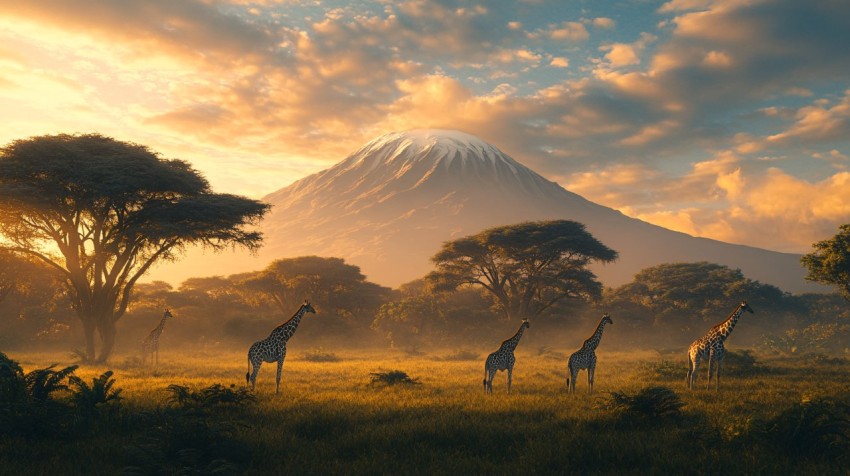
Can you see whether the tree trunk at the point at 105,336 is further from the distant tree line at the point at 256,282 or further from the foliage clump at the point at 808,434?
the foliage clump at the point at 808,434

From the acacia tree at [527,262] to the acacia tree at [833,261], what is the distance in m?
15.5

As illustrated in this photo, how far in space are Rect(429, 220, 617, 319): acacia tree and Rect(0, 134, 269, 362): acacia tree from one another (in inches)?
864

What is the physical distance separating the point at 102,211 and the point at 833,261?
36924 millimetres

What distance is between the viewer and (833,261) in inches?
1048

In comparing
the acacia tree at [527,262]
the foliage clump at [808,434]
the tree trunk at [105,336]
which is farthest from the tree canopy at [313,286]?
the foliage clump at [808,434]

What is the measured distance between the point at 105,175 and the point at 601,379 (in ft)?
75.1

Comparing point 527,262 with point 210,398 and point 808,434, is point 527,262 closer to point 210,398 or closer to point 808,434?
point 210,398

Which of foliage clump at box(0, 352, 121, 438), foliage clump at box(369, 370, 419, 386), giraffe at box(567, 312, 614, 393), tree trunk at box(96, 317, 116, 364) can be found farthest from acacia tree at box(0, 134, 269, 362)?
giraffe at box(567, 312, 614, 393)

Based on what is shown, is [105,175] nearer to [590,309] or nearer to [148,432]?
[148,432]

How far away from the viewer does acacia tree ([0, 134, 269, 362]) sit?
22.6 metres

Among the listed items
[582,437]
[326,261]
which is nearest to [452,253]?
[326,261]

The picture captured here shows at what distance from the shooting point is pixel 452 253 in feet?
147

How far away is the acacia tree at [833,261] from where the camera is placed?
26.5 m

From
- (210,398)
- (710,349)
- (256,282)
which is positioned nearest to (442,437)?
(210,398)
